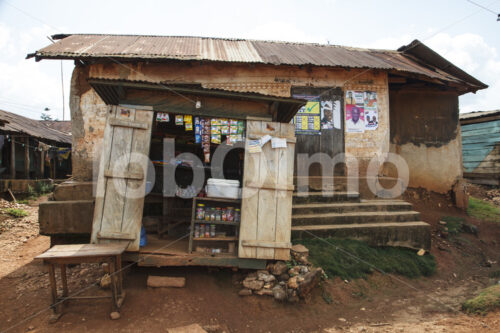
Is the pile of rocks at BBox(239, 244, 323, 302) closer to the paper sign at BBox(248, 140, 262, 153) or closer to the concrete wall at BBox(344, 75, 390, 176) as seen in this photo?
the paper sign at BBox(248, 140, 262, 153)

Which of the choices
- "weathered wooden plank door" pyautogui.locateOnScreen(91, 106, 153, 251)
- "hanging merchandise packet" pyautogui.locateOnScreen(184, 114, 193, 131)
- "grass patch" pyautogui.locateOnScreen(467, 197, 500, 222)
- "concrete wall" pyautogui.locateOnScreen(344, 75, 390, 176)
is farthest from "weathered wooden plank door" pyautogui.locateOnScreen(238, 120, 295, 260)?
"grass patch" pyautogui.locateOnScreen(467, 197, 500, 222)

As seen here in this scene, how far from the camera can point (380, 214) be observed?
657 centimetres

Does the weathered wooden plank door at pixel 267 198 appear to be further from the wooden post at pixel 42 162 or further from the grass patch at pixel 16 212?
the wooden post at pixel 42 162

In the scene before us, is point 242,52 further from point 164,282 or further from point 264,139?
point 164,282

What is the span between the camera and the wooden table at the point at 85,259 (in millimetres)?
3582

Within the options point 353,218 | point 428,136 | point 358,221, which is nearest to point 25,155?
point 353,218

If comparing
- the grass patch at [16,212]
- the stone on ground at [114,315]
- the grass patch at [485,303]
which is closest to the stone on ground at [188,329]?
the stone on ground at [114,315]

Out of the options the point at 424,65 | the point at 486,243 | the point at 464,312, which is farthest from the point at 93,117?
the point at 486,243

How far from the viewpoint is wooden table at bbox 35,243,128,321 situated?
3582 millimetres

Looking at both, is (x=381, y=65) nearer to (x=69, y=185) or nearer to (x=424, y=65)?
(x=424, y=65)

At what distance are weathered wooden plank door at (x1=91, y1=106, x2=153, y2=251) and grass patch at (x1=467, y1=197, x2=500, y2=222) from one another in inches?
385

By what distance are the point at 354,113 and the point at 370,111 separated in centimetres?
48

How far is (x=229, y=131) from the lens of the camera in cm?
498

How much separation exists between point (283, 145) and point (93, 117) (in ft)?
16.7
